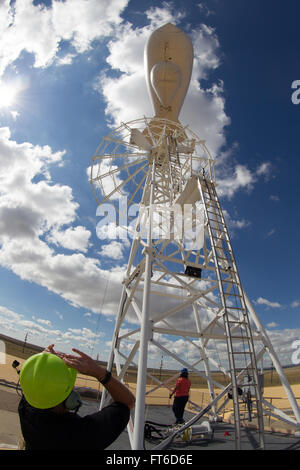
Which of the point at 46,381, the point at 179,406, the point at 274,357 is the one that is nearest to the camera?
the point at 46,381

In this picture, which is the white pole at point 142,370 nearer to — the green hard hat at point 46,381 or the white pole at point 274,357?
the white pole at point 274,357

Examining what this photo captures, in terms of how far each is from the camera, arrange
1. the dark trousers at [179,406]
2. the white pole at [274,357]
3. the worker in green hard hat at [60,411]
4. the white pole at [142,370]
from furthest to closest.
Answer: the dark trousers at [179,406]
the white pole at [274,357]
the white pole at [142,370]
the worker in green hard hat at [60,411]

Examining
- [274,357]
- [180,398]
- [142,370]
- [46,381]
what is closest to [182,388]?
[180,398]

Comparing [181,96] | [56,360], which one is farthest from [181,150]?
[56,360]

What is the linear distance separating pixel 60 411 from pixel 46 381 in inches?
10.2

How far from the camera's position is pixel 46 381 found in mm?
1578

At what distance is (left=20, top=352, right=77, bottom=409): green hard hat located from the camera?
1.55 metres

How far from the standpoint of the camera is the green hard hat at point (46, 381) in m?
1.55

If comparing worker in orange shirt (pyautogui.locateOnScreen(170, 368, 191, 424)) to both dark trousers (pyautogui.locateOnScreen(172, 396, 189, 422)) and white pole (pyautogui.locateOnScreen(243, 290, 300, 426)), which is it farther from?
white pole (pyautogui.locateOnScreen(243, 290, 300, 426))

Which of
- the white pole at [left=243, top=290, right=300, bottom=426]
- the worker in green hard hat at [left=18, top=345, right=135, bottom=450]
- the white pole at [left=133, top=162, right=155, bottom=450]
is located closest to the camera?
the worker in green hard hat at [left=18, top=345, right=135, bottom=450]

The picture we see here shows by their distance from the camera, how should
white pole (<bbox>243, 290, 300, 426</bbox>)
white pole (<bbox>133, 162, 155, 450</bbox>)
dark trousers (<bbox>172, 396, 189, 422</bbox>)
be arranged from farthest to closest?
dark trousers (<bbox>172, 396, 189, 422</bbox>), white pole (<bbox>243, 290, 300, 426</bbox>), white pole (<bbox>133, 162, 155, 450</bbox>)

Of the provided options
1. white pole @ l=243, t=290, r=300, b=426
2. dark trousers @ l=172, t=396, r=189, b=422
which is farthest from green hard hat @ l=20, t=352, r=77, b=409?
dark trousers @ l=172, t=396, r=189, b=422

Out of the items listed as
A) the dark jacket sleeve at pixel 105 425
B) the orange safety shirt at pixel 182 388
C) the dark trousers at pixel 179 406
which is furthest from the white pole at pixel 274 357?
the dark jacket sleeve at pixel 105 425

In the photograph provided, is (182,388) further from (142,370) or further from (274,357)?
(274,357)
